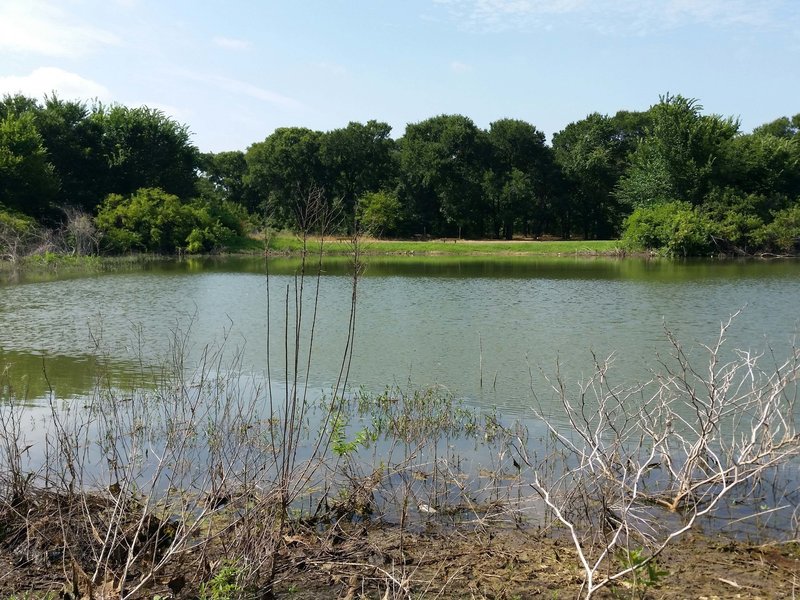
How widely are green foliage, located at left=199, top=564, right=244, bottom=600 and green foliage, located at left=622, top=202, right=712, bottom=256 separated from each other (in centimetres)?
4774

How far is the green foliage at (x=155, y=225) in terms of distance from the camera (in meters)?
47.7

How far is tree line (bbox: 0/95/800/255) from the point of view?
47.8 metres

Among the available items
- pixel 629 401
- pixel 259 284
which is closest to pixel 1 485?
pixel 629 401

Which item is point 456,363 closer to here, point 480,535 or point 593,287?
point 480,535

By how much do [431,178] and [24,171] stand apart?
3316cm

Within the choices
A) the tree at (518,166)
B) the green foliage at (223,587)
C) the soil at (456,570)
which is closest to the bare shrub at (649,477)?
the soil at (456,570)

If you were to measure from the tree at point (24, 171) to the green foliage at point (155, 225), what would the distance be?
378cm

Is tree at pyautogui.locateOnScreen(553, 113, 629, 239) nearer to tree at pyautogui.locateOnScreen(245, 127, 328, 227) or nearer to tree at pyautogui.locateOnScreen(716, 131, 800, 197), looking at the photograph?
tree at pyautogui.locateOnScreen(716, 131, 800, 197)

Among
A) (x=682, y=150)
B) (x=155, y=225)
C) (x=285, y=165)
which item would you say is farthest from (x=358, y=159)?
(x=682, y=150)

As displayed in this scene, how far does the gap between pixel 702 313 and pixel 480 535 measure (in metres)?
15.9

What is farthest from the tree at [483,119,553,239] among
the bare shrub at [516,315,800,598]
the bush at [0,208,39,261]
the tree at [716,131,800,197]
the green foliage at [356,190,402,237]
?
the bare shrub at [516,315,800,598]

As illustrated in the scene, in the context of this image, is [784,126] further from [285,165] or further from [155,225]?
[155,225]

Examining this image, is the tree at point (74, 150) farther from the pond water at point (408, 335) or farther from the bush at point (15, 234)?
the pond water at point (408, 335)

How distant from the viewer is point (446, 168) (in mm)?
65625
